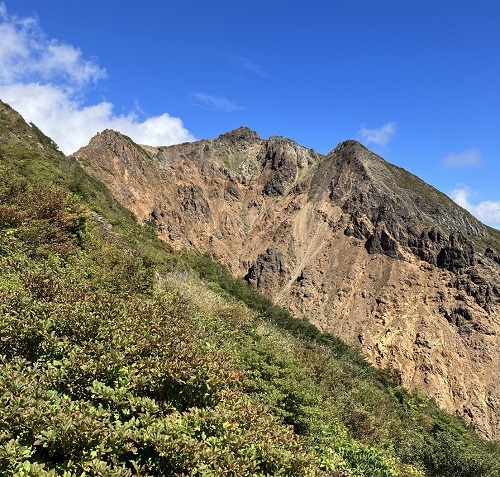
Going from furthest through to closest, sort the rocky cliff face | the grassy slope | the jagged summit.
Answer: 1. the jagged summit
2. the rocky cliff face
3. the grassy slope

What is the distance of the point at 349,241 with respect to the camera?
68750 mm

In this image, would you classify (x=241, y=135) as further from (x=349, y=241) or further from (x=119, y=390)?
(x=119, y=390)

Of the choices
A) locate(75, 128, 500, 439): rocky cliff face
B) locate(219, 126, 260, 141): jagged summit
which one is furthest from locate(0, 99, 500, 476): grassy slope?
locate(219, 126, 260, 141): jagged summit

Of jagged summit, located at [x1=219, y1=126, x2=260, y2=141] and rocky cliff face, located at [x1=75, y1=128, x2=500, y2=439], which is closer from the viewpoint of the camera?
rocky cliff face, located at [x1=75, y1=128, x2=500, y2=439]

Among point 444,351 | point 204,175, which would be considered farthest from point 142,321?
point 204,175

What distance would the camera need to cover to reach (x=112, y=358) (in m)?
7.22

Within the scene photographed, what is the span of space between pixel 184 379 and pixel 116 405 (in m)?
1.33

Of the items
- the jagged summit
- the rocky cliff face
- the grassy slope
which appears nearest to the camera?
the grassy slope

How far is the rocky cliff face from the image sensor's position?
5075 cm

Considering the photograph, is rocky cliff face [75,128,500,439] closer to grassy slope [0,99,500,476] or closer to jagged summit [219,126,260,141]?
jagged summit [219,126,260,141]

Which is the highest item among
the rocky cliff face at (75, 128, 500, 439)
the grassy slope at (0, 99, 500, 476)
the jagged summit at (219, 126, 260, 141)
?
the jagged summit at (219, 126, 260, 141)

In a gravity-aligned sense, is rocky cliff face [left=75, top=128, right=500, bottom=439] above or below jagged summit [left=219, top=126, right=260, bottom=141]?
below

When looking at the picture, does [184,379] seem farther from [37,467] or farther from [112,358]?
[37,467]

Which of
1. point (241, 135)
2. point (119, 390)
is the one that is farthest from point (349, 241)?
point (119, 390)
